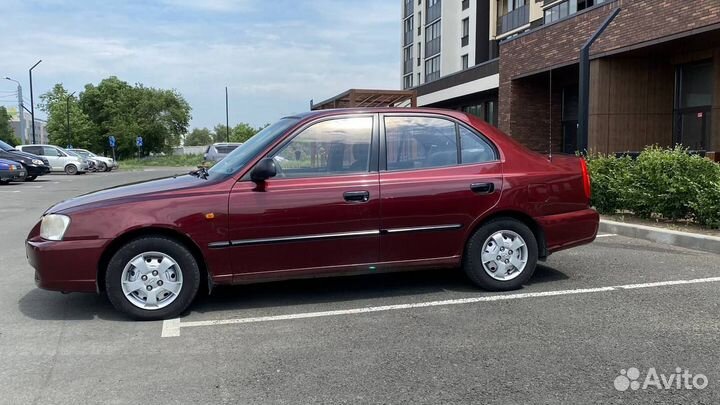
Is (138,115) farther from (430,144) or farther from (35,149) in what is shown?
(430,144)

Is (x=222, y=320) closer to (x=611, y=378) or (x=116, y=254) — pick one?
(x=116, y=254)

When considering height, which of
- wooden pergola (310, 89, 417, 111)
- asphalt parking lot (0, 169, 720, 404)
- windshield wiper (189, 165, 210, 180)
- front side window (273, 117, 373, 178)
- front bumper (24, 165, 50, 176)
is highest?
wooden pergola (310, 89, 417, 111)

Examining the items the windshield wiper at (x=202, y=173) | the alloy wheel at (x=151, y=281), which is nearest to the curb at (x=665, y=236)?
the windshield wiper at (x=202, y=173)

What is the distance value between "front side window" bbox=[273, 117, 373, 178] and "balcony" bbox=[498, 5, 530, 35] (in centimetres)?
3089

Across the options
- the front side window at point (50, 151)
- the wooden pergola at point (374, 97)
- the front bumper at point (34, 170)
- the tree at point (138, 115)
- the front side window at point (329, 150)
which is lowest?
the front bumper at point (34, 170)

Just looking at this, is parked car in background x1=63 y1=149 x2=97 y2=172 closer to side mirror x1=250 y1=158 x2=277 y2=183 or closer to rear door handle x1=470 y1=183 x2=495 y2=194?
side mirror x1=250 y1=158 x2=277 y2=183

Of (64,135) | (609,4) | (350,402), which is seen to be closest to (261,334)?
(350,402)

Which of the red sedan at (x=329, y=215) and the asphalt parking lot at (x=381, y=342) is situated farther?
the red sedan at (x=329, y=215)

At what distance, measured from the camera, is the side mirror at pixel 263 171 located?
4.79m

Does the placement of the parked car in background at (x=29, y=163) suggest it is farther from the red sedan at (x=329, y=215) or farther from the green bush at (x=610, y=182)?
the green bush at (x=610, y=182)

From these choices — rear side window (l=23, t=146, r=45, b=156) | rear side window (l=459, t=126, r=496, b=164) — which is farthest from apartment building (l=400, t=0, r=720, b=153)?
rear side window (l=23, t=146, r=45, b=156)

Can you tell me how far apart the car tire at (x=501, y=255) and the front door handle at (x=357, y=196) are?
1.07m

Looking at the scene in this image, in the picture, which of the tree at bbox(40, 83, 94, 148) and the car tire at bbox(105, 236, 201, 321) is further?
the tree at bbox(40, 83, 94, 148)

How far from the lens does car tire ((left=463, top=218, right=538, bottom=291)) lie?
5379mm
